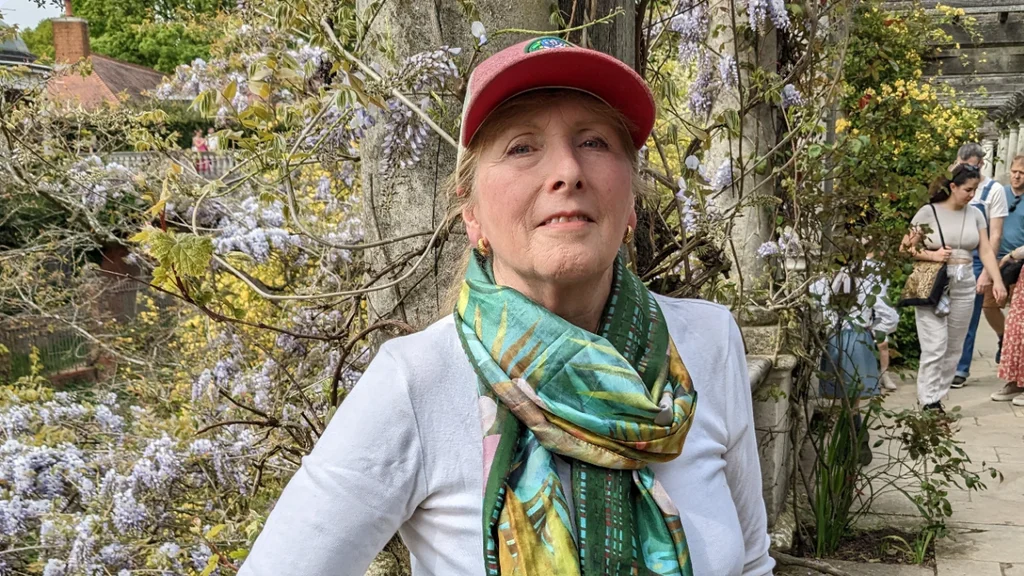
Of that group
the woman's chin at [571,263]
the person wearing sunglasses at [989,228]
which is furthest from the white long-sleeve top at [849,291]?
the person wearing sunglasses at [989,228]

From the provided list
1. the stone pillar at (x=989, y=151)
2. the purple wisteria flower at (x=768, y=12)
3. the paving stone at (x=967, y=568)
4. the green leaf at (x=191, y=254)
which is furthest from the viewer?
the stone pillar at (x=989, y=151)

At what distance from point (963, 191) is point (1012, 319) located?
1824mm

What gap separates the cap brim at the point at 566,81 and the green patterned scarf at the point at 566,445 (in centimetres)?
31

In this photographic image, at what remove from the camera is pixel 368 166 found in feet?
7.51

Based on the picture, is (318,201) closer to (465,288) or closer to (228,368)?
(228,368)

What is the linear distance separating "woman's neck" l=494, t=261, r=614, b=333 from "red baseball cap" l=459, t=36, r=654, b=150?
268mm

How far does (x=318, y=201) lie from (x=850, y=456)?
3.08 metres

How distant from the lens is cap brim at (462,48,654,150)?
Answer: 1515 millimetres

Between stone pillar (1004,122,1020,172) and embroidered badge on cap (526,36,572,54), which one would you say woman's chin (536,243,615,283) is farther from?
stone pillar (1004,122,1020,172)

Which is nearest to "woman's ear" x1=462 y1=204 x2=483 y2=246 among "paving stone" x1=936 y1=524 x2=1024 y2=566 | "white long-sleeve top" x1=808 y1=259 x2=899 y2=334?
"white long-sleeve top" x1=808 y1=259 x2=899 y2=334

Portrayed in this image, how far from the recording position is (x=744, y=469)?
174cm

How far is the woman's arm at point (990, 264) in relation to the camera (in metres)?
7.68

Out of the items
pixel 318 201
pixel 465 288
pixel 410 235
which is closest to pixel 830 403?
pixel 318 201

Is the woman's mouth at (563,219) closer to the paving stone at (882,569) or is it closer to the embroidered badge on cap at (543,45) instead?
the embroidered badge on cap at (543,45)
